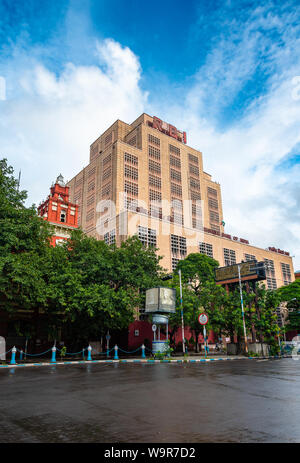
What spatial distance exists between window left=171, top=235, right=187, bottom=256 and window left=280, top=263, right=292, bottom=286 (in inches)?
1214

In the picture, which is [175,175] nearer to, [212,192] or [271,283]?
[212,192]

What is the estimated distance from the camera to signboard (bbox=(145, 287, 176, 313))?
26.2 meters

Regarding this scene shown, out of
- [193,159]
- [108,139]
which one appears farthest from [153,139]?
[193,159]

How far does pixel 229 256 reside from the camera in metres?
60.3

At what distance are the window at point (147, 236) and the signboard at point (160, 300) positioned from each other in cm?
1855

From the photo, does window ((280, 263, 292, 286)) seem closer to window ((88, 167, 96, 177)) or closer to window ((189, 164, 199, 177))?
window ((189, 164, 199, 177))

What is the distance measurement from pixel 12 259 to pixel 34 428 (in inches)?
720

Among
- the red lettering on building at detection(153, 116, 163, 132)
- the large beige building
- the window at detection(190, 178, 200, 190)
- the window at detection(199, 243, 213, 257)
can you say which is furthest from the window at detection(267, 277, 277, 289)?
the red lettering on building at detection(153, 116, 163, 132)

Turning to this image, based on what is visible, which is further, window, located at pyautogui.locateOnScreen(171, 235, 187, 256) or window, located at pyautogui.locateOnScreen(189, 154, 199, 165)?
window, located at pyautogui.locateOnScreen(189, 154, 199, 165)

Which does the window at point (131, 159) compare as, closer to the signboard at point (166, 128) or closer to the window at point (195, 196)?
the signboard at point (166, 128)

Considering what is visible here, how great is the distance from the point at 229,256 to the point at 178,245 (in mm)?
13786

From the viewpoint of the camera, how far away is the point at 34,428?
16.6ft

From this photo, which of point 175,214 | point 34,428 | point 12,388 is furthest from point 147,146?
point 34,428

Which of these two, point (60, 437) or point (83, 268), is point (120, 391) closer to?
point (60, 437)
